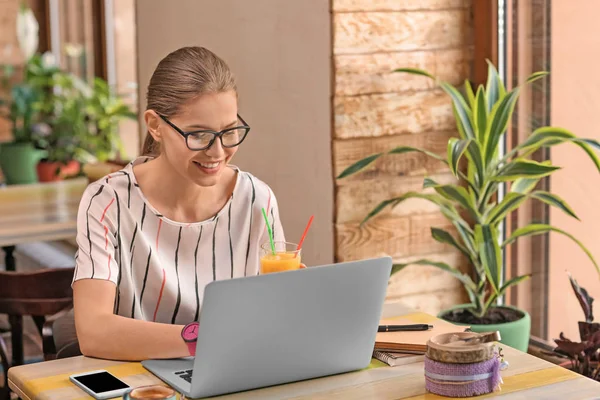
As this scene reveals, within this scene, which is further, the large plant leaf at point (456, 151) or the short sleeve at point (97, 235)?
the large plant leaf at point (456, 151)

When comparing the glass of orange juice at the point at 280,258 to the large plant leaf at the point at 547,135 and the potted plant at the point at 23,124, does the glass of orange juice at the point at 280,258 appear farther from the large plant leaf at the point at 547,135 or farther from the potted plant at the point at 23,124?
the potted plant at the point at 23,124

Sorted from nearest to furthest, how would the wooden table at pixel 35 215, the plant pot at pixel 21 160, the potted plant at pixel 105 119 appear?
1. the wooden table at pixel 35 215
2. the potted plant at pixel 105 119
3. the plant pot at pixel 21 160

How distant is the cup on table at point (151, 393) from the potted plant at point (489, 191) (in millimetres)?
1474

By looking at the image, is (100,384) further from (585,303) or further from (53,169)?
(53,169)

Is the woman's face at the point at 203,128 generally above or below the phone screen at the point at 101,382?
above

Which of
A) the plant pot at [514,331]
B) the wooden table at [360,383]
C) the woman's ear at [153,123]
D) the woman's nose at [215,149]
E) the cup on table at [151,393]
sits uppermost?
the woman's ear at [153,123]

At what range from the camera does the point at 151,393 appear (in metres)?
1.52

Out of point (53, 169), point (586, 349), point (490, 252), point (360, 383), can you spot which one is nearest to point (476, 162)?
point (490, 252)

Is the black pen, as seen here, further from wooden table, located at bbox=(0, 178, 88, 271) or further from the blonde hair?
wooden table, located at bbox=(0, 178, 88, 271)

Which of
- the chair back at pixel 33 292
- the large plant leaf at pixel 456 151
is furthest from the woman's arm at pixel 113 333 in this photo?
the large plant leaf at pixel 456 151

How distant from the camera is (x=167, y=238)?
2129 mm

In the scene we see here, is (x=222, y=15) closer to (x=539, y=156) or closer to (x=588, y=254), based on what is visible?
(x=539, y=156)

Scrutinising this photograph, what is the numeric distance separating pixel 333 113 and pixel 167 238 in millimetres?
1178

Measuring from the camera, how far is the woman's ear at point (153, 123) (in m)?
2.08
